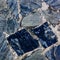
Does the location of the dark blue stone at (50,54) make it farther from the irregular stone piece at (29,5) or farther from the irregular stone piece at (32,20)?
the irregular stone piece at (29,5)

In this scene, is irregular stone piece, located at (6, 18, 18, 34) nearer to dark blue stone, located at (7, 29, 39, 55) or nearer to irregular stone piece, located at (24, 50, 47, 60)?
dark blue stone, located at (7, 29, 39, 55)

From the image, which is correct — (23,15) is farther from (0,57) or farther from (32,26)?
(0,57)

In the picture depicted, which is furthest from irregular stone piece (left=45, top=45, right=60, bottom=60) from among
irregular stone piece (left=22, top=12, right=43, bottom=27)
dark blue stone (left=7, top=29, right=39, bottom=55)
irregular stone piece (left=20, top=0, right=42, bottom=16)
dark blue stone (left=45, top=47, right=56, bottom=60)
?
irregular stone piece (left=20, top=0, right=42, bottom=16)

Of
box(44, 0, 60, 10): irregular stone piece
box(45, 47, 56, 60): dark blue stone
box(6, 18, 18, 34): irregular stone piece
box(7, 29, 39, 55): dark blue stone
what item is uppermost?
box(44, 0, 60, 10): irregular stone piece

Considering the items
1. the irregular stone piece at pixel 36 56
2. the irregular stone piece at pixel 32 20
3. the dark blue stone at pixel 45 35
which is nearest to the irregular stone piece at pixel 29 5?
the irregular stone piece at pixel 32 20

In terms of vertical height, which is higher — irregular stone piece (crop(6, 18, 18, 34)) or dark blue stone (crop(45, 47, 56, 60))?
irregular stone piece (crop(6, 18, 18, 34))

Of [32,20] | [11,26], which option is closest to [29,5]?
[32,20]
